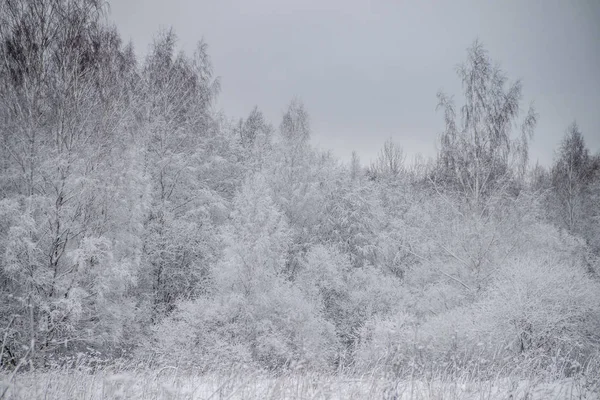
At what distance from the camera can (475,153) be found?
1230 cm

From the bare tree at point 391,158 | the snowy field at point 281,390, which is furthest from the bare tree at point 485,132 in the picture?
the bare tree at point 391,158

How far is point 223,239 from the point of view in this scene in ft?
43.2

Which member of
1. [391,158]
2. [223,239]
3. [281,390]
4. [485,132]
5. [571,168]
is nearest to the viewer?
[281,390]

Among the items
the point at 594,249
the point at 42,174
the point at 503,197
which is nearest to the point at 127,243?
the point at 42,174

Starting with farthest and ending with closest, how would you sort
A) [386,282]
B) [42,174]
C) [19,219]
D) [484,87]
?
[386,282] → [484,87] → [42,174] → [19,219]

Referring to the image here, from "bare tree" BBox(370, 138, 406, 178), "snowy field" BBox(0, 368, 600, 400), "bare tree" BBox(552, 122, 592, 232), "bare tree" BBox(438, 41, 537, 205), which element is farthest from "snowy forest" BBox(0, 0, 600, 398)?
"bare tree" BBox(370, 138, 406, 178)

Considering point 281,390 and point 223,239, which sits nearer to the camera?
point 281,390

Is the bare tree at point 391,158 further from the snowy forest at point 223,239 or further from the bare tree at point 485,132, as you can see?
the bare tree at point 485,132

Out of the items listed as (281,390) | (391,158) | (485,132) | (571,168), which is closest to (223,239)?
(281,390)

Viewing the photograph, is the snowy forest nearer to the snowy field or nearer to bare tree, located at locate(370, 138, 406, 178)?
the snowy field

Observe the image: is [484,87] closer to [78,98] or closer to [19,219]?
[78,98]

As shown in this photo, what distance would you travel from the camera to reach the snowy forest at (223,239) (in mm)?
8172

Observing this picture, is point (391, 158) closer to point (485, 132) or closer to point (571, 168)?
point (571, 168)

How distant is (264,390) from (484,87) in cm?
1345
